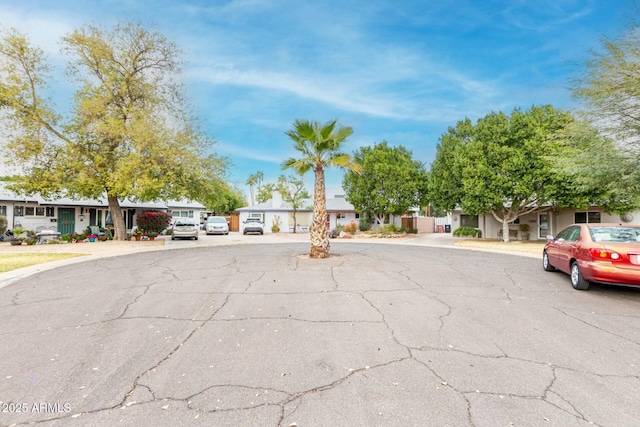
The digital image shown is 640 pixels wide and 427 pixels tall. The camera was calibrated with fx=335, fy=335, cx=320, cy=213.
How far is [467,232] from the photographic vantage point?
1105 inches

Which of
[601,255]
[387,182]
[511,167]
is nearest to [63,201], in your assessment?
[387,182]

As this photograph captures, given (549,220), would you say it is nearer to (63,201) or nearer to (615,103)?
(615,103)

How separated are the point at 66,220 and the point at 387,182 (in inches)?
972

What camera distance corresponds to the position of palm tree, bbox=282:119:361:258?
1179cm

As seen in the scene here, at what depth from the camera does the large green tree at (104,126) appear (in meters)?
17.1

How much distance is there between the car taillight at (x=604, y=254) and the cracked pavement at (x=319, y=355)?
817 mm

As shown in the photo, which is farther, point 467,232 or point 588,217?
point 467,232

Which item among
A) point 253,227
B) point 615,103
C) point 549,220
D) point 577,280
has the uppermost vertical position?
point 615,103

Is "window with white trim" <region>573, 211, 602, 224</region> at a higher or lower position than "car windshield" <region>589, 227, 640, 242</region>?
higher

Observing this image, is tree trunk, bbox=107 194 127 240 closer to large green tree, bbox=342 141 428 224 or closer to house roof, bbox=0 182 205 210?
house roof, bbox=0 182 205 210

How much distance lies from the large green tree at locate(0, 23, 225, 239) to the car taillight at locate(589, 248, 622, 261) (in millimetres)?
16768

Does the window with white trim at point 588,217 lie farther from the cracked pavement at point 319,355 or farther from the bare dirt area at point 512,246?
the cracked pavement at point 319,355

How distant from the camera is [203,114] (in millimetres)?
20641

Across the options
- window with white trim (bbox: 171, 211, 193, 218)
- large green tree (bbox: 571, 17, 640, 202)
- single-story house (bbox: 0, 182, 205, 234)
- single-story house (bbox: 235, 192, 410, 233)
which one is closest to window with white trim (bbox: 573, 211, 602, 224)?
large green tree (bbox: 571, 17, 640, 202)
